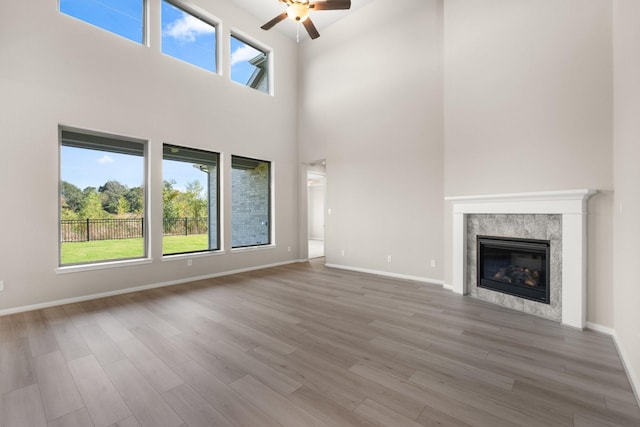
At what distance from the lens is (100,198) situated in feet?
14.6

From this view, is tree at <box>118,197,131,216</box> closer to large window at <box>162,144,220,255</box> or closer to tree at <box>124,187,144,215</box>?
tree at <box>124,187,144,215</box>

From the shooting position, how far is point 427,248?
5008 mm

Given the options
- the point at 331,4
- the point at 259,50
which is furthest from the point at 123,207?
the point at 259,50

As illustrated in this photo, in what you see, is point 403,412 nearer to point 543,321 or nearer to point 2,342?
point 543,321

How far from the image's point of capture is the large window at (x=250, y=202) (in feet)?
19.9

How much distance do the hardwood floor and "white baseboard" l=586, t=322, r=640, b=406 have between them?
4cm

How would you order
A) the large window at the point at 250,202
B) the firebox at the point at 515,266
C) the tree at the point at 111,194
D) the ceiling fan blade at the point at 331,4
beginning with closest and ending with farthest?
the firebox at the point at 515,266
the ceiling fan blade at the point at 331,4
the tree at the point at 111,194
the large window at the point at 250,202

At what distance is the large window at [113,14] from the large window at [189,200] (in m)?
1.87

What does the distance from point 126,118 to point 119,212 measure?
1.51 metres

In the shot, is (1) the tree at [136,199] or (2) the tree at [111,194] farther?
(1) the tree at [136,199]

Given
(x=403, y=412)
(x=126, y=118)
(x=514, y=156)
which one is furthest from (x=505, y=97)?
(x=126, y=118)

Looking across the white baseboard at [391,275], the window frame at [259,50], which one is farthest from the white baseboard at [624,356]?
the window frame at [259,50]

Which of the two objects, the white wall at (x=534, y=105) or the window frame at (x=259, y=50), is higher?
the window frame at (x=259, y=50)

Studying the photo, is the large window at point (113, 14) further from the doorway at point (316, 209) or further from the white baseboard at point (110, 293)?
the doorway at point (316, 209)
